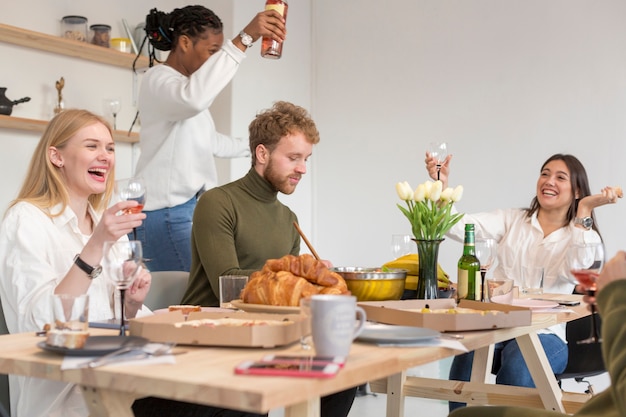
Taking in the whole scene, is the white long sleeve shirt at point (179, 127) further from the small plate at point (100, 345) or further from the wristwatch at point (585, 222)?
the small plate at point (100, 345)

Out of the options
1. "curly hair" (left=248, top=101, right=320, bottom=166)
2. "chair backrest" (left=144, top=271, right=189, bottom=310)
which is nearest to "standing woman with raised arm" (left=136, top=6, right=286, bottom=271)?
"curly hair" (left=248, top=101, right=320, bottom=166)

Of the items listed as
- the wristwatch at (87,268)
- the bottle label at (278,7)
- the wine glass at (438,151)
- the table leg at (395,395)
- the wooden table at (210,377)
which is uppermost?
the bottle label at (278,7)

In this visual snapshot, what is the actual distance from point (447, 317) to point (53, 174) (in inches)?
45.7

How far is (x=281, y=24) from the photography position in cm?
314

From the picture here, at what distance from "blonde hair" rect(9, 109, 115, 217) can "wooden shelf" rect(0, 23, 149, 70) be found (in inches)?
76.5

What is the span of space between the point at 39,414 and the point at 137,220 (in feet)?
1.52

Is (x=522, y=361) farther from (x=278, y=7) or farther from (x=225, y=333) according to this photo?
(x=225, y=333)

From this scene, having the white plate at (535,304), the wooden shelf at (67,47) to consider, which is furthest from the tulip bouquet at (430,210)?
the wooden shelf at (67,47)

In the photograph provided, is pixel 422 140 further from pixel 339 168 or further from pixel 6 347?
pixel 6 347

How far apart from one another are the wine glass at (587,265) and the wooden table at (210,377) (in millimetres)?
224

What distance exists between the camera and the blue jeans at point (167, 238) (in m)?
3.42

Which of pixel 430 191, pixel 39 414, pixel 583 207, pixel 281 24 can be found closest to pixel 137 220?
pixel 39 414

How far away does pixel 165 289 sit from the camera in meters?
2.56

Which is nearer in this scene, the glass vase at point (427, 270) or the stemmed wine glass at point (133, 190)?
the stemmed wine glass at point (133, 190)
